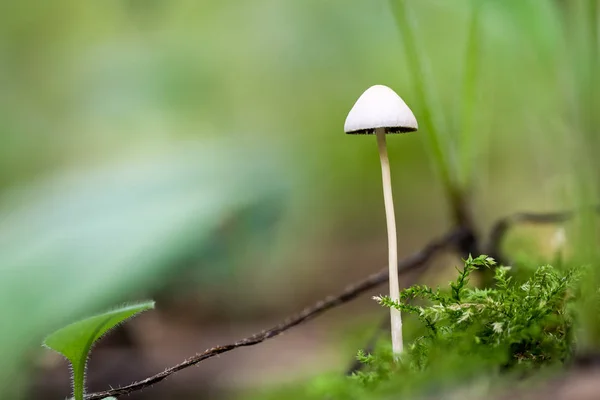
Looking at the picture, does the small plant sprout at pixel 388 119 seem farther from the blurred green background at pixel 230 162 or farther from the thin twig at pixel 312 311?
the blurred green background at pixel 230 162

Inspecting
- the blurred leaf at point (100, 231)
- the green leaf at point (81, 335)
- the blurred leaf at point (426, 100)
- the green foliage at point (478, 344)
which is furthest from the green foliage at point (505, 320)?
the blurred leaf at point (100, 231)

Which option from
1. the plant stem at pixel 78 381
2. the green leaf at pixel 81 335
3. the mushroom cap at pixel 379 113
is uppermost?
the mushroom cap at pixel 379 113

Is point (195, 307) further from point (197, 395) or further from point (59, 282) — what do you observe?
point (59, 282)

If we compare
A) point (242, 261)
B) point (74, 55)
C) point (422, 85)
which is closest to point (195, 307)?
point (242, 261)

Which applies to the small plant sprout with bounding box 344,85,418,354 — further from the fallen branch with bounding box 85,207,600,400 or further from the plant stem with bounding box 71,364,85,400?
the plant stem with bounding box 71,364,85,400

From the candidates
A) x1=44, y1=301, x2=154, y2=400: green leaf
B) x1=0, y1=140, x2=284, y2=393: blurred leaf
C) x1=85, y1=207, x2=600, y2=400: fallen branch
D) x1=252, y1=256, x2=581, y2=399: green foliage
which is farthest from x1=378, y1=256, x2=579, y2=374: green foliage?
x1=0, y1=140, x2=284, y2=393: blurred leaf
